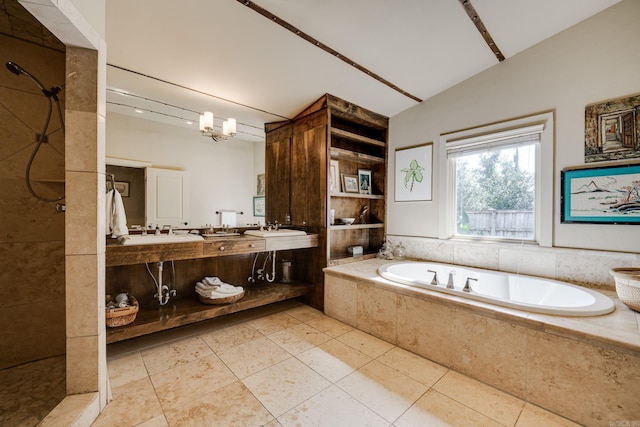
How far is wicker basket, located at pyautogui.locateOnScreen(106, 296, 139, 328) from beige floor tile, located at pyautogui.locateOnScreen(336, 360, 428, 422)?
64.2 inches

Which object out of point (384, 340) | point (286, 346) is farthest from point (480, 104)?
point (286, 346)

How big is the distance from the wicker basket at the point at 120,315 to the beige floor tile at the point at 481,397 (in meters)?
2.25

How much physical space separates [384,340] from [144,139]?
9.22ft

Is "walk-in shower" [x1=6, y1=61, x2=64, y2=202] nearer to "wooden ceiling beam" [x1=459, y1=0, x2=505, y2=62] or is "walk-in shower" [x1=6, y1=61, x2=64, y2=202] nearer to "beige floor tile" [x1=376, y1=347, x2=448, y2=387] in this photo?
"beige floor tile" [x1=376, y1=347, x2=448, y2=387]

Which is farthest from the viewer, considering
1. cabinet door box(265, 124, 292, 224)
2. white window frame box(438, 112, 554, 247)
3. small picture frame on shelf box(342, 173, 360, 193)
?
small picture frame on shelf box(342, 173, 360, 193)

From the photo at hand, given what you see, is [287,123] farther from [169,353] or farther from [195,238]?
[169,353]

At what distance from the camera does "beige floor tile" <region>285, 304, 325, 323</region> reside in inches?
106

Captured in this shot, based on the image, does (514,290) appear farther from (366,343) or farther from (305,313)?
(305,313)

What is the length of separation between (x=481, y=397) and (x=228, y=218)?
101 inches

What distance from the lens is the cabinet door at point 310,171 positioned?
9.08 ft

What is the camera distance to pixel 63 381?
1.57 metres

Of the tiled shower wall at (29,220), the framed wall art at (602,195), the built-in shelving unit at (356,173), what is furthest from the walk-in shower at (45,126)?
the framed wall art at (602,195)

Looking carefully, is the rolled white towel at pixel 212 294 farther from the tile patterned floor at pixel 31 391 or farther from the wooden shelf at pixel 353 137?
the wooden shelf at pixel 353 137

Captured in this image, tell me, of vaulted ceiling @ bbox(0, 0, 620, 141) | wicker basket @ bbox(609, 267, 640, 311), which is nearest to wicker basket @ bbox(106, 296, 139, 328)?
vaulted ceiling @ bbox(0, 0, 620, 141)
